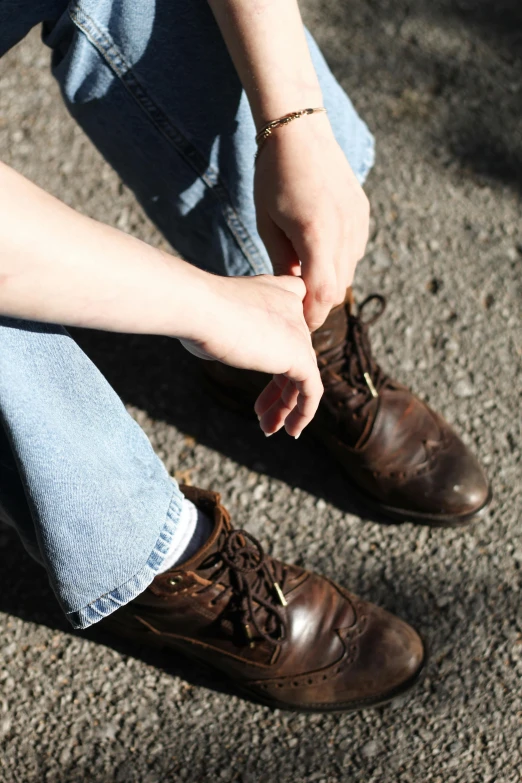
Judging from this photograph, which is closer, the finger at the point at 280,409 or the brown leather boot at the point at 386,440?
the finger at the point at 280,409

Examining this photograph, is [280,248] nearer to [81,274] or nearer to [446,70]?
[81,274]

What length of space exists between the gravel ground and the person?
0.10 m

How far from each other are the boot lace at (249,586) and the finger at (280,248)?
1.59 ft

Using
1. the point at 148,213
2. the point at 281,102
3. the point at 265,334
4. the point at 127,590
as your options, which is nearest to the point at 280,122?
the point at 281,102

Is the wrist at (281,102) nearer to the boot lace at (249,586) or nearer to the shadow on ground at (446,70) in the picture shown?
the boot lace at (249,586)

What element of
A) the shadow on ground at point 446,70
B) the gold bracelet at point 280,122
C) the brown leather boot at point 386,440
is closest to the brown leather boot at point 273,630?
the brown leather boot at point 386,440

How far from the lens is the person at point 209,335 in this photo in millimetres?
925

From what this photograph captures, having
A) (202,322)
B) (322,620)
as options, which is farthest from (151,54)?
(322,620)

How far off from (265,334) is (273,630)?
608 millimetres

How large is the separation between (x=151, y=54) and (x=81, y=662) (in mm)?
1181

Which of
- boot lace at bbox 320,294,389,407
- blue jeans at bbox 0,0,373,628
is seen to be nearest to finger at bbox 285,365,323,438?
blue jeans at bbox 0,0,373,628

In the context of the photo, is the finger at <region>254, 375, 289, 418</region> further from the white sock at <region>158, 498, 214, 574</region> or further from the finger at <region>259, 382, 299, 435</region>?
the white sock at <region>158, 498, 214, 574</region>

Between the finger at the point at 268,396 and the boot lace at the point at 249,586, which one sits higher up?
the finger at the point at 268,396

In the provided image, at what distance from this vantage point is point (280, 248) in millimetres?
1212
